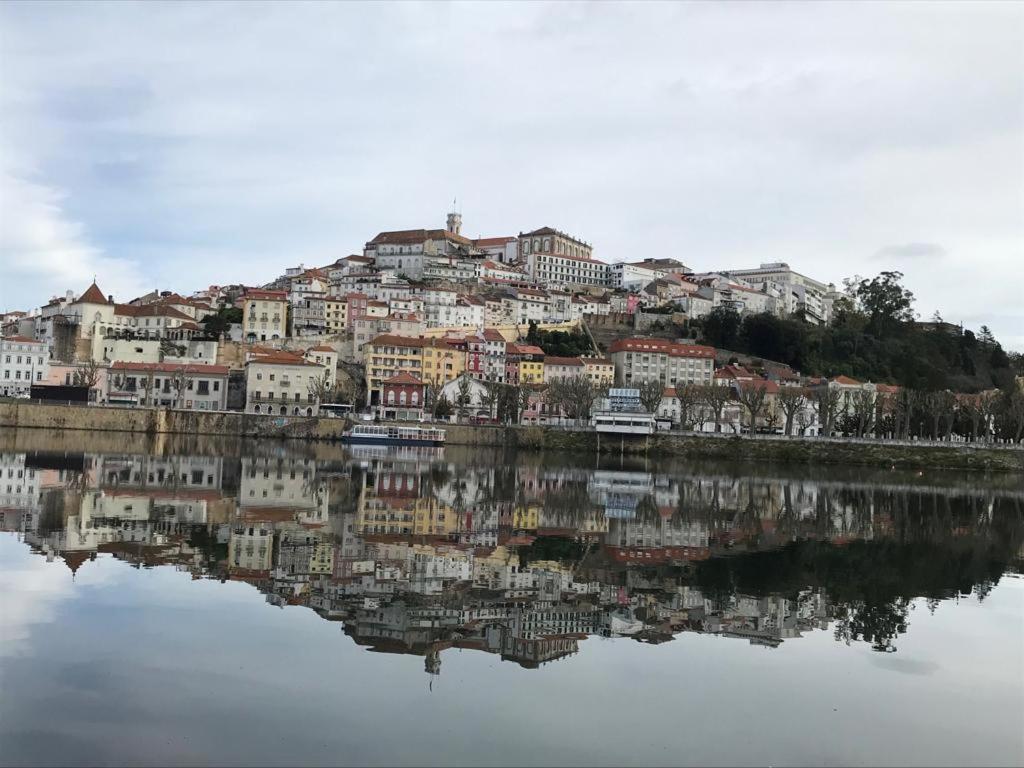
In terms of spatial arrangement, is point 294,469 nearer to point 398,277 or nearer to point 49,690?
point 49,690

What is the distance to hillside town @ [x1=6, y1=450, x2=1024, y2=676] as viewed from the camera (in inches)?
511

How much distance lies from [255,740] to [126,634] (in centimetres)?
393

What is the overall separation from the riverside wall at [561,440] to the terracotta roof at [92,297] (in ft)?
65.8

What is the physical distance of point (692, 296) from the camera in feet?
345

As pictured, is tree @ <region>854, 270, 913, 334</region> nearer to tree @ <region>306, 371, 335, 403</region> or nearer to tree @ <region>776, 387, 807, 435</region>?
tree @ <region>776, 387, 807, 435</region>

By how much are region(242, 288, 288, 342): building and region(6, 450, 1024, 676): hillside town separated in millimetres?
43476

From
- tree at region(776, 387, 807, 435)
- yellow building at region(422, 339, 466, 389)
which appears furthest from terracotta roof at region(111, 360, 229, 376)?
tree at region(776, 387, 807, 435)

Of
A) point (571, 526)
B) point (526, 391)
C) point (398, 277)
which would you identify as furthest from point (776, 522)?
point (398, 277)

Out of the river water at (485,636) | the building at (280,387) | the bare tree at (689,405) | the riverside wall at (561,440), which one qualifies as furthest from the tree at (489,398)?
the river water at (485,636)

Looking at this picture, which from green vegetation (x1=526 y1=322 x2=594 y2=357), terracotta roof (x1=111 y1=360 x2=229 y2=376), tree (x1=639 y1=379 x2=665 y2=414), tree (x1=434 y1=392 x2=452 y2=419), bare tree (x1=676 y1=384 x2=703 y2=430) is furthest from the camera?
green vegetation (x1=526 y1=322 x2=594 y2=357)

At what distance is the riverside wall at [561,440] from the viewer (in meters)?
57.5

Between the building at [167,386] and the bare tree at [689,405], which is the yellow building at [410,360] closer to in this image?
the building at [167,386]

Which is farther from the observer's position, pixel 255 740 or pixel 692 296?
pixel 692 296

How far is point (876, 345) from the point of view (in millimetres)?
100062
